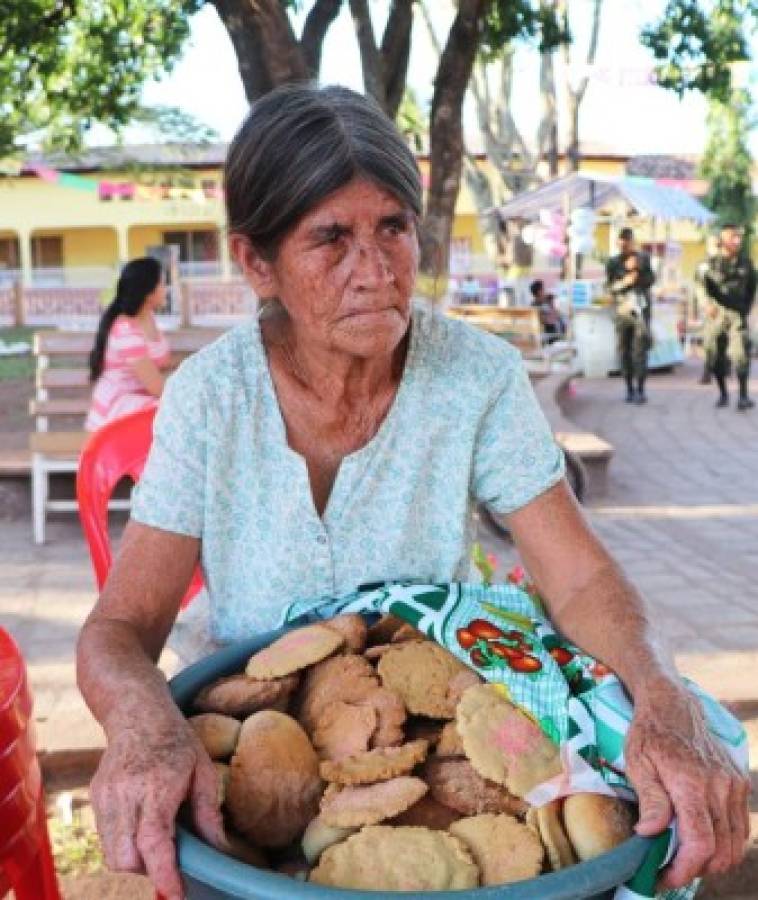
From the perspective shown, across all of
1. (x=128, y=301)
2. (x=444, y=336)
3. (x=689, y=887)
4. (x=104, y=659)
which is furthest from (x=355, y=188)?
(x=128, y=301)

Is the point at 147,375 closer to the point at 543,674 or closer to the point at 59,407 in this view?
the point at 59,407

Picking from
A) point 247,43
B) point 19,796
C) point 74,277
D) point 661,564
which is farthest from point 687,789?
point 74,277

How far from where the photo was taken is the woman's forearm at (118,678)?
4.62 ft

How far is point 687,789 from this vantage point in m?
1.26

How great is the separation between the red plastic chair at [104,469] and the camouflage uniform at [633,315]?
10147mm

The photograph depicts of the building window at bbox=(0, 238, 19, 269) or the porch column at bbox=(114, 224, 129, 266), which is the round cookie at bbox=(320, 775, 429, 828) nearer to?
the porch column at bbox=(114, 224, 129, 266)

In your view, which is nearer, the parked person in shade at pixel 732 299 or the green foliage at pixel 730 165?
the parked person in shade at pixel 732 299

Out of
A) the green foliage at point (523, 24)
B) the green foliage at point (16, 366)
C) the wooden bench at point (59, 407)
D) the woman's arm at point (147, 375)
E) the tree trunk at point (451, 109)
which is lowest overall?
the green foliage at point (16, 366)

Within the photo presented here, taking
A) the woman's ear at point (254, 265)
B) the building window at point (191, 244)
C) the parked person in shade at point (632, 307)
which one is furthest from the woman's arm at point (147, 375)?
the building window at point (191, 244)

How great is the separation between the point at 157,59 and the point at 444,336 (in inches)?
375

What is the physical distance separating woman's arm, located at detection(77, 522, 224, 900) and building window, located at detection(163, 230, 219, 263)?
116 ft

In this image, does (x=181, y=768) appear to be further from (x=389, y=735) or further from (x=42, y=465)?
(x=42, y=465)

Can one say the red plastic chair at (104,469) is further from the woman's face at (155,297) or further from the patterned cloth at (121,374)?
the woman's face at (155,297)

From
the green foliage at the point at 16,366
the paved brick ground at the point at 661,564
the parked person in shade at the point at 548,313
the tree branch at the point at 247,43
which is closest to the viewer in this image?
the paved brick ground at the point at 661,564
